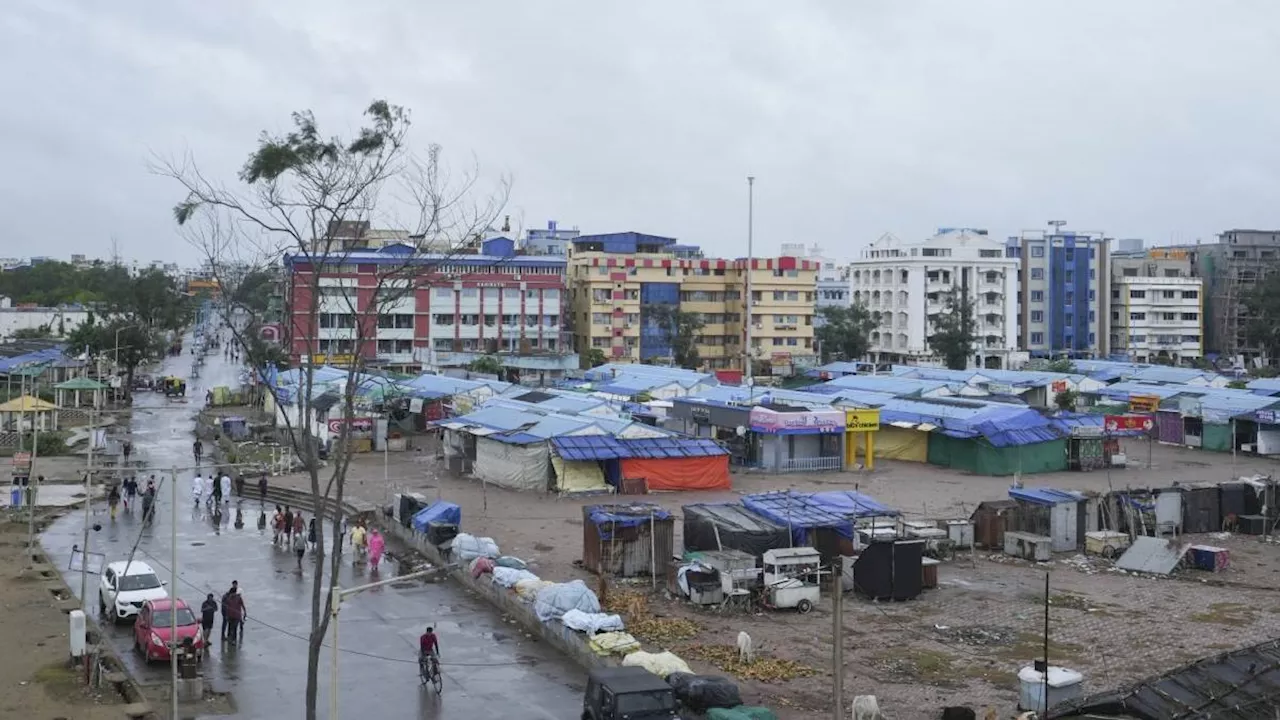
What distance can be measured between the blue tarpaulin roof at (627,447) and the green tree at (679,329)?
148 ft

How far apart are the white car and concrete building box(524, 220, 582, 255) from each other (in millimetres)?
72035

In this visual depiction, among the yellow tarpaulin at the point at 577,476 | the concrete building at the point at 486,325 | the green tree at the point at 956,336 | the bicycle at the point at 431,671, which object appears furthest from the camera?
the green tree at the point at 956,336

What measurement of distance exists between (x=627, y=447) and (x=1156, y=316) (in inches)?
3128

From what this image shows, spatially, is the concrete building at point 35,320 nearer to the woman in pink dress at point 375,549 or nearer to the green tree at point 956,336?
the green tree at point 956,336

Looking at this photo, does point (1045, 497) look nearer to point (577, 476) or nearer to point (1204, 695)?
point (1204, 695)

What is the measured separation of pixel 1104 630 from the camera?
67.3 feet

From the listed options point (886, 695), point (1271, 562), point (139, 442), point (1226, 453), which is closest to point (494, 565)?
point (886, 695)

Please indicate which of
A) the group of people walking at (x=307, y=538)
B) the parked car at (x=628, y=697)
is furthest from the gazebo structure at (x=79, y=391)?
the parked car at (x=628, y=697)

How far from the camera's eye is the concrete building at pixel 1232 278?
10244 cm

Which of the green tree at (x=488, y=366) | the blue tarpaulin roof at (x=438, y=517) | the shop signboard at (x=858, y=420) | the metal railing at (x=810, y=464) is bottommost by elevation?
the metal railing at (x=810, y=464)

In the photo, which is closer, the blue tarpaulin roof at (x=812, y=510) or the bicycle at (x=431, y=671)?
the bicycle at (x=431, y=671)

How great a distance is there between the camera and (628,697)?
14.6m

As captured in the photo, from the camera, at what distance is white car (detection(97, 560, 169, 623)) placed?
67.7ft

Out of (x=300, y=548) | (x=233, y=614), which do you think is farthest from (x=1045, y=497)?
(x=233, y=614)
